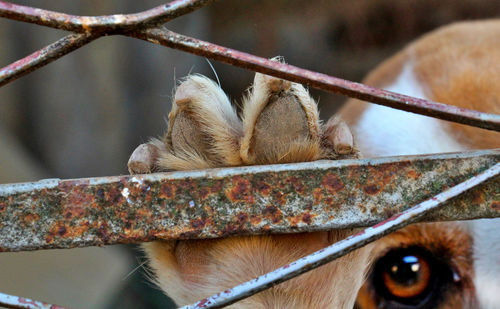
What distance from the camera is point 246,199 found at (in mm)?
745

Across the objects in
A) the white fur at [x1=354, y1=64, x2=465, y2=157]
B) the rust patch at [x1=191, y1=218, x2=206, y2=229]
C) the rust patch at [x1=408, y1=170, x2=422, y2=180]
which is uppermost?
the white fur at [x1=354, y1=64, x2=465, y2=157]

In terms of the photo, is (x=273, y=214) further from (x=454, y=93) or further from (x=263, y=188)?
(x=454, y=93)

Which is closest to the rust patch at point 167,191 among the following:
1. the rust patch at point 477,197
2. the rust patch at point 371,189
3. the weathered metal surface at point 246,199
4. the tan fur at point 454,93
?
the weathered metal surface at point 246,199

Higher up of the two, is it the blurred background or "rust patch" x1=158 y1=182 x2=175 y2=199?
the blurred background

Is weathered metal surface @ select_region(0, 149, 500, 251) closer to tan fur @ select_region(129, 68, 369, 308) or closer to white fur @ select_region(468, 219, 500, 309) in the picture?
tan fur @ select_region(129, 68, 369, 308)

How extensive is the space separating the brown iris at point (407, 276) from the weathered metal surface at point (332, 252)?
2.31 ft

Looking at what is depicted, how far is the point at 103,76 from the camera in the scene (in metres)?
2.68

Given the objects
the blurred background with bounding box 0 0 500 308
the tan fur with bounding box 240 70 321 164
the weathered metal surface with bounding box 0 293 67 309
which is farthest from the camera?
the blurred background with bounding box 0 0 500 308

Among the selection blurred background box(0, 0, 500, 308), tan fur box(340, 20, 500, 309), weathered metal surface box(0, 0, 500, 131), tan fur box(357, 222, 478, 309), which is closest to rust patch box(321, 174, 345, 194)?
weathered metal surface box(0, 0, 500, 131)

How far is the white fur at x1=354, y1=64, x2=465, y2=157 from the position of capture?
1.42 m

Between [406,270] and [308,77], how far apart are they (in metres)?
0.82

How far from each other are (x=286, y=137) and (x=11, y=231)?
368 mm

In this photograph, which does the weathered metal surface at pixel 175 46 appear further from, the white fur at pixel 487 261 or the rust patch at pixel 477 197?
the white fur at pixel 487 261

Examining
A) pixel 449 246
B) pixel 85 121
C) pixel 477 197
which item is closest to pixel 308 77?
pixel 477 197
